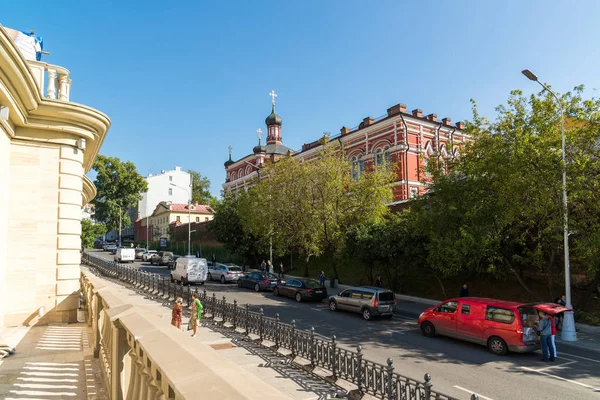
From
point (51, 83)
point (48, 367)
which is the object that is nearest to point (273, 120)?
point (51, 83)

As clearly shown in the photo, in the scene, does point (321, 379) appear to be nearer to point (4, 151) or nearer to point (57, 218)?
point (57, 218)

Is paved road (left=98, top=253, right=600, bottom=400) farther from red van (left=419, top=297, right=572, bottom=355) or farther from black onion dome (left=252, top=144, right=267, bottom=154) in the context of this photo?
black onion dome (left=252, top=144, right=267, bottom=154)

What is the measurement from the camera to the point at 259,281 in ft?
94.8

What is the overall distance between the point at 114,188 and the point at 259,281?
46.1 metres

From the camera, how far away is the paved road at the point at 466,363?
9.99 m

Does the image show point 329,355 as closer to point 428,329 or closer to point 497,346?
point 497,346

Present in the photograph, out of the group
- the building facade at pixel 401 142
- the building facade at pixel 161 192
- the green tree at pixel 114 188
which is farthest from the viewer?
the building facade at pixel 161 192

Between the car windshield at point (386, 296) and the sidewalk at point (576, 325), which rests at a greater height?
the car windshield at point (386, 296)

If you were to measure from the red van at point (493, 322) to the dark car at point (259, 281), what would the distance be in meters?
14.3

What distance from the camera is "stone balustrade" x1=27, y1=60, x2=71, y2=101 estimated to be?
1135cm

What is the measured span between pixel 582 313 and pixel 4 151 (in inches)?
874

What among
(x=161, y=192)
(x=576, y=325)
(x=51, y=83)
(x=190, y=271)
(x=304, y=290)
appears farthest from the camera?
(x=161, y=192)

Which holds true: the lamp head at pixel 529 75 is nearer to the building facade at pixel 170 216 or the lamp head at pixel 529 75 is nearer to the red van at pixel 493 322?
the red van at pixel 493 322

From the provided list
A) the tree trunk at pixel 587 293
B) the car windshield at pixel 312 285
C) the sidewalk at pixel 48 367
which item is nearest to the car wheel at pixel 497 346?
the tree trunk at pixel 587 293
